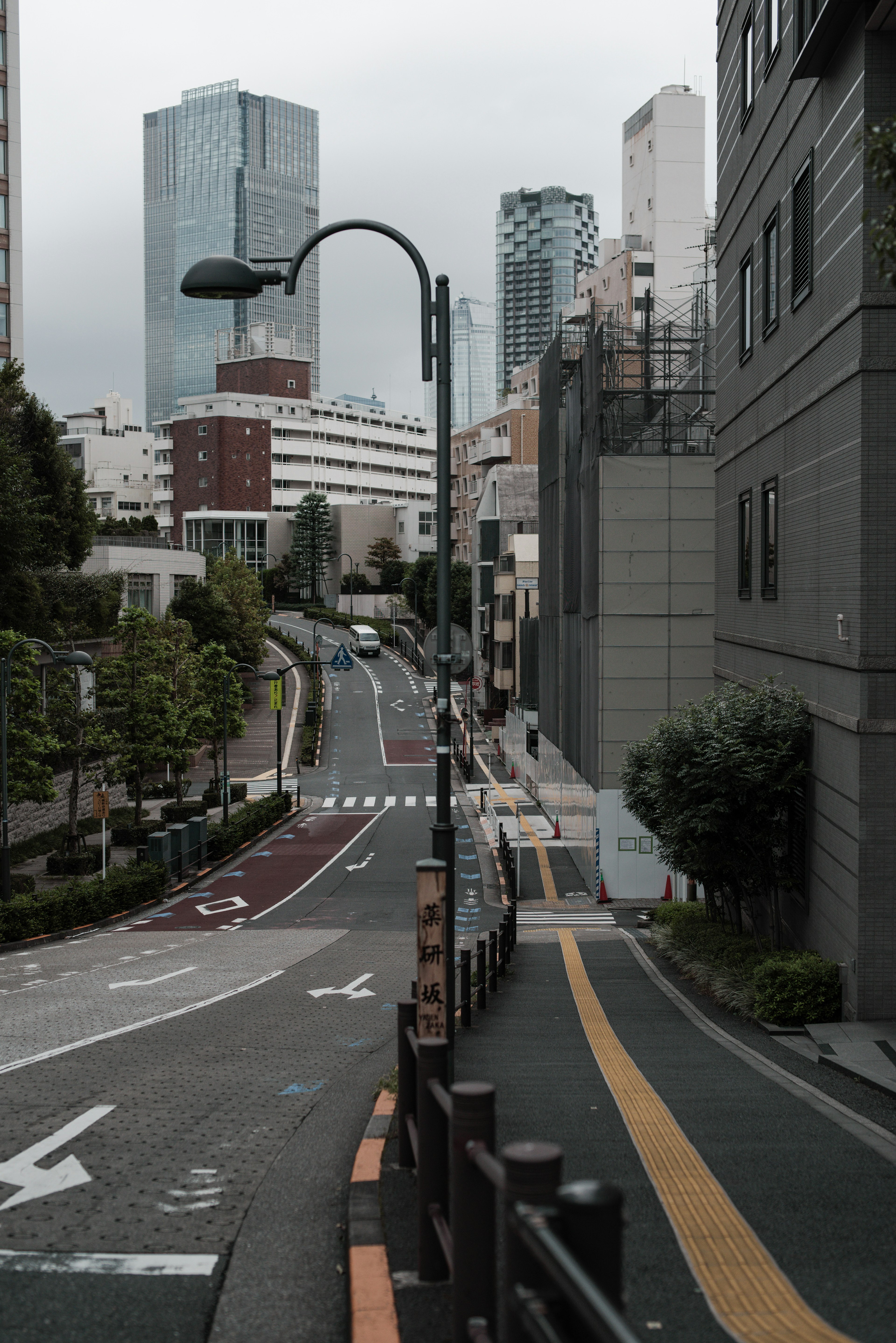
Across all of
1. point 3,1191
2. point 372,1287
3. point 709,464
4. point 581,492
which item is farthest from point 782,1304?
point 581,492

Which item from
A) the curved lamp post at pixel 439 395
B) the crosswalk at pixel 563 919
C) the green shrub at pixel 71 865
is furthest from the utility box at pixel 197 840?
the curved lamp post at pixel 439 395

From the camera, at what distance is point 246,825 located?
1687 inches

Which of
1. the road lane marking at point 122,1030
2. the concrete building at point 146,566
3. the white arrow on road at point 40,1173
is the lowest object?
the road lane marking at point 122,1030

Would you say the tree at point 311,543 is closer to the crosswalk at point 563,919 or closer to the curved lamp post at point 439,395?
the crosswalk at point 563,919

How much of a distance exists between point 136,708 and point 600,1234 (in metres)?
39.0

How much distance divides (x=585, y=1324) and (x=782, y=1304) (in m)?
2.47

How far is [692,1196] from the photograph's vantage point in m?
6.27

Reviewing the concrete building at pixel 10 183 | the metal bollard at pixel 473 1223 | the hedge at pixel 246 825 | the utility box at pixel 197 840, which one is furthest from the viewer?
the concrete building at pixel 10 183

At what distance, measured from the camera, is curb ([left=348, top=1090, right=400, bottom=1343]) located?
16.0 ft

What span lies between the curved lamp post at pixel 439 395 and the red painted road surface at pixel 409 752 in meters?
55.3

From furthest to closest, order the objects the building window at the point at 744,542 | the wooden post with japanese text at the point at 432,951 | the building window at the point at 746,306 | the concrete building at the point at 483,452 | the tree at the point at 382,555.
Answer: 1. the tree at the point at 382,555
2. the concrete building at the point at 483,452
3. the building window at the point at 744,542
4. the building window at the point at 746,306
5. the wooden post with japanese text at the point at 432,951

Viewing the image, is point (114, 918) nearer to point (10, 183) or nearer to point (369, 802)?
point (369, 802)

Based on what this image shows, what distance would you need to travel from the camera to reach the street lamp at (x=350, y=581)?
429 ft

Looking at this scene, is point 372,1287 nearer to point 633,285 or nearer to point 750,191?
point 750,191
